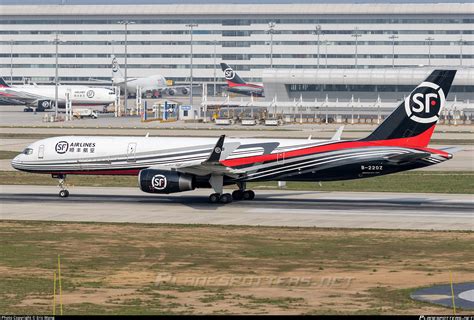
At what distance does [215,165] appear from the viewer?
192 feet

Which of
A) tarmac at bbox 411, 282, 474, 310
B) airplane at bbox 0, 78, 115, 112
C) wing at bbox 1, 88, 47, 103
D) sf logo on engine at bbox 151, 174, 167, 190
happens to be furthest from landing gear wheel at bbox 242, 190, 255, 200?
wing at bbox 1, 88, 47, 103

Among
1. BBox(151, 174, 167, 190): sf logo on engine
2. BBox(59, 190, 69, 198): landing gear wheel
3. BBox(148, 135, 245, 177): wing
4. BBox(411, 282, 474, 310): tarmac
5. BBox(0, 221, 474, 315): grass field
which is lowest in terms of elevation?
BBox(0, 221, 474, 315): grass field

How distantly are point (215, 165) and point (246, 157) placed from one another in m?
3.09

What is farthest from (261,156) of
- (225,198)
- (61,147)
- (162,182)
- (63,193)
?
(63,193)

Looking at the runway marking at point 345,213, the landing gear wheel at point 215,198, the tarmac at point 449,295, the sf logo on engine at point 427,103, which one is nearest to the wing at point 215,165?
the landing gear wheel at point 215,198

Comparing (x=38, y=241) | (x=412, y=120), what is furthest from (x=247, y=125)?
(x=38, y=241)

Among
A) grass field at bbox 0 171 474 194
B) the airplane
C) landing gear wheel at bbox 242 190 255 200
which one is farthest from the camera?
the airplane

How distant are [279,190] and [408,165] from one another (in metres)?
13.0

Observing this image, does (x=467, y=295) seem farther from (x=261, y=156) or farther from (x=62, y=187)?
(x=62, y=187)

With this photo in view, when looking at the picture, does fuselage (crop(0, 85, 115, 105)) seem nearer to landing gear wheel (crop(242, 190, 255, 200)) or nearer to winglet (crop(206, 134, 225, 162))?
landing gear wheel (crop(242, 190, 255, 200))

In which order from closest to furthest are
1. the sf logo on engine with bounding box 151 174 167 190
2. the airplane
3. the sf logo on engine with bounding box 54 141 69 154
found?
the sf logo on engine with bounding box 151 174 167 190 < the sf logo on engine with bounding box 54 141 69 154 < the airplane

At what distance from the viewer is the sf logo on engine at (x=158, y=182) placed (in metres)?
58.0

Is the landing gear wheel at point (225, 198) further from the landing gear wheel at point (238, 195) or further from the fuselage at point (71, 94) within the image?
the fuselage at point (71, 94)

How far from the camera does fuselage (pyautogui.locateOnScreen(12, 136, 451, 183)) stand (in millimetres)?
59156
